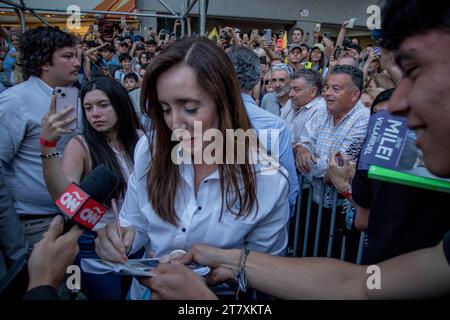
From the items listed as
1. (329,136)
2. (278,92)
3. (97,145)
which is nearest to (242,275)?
(97,145)

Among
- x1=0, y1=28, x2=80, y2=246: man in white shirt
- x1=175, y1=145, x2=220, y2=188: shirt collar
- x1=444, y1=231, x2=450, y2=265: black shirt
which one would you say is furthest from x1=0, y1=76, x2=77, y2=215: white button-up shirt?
x1=444, y1=231, x2=450, y2=265: black shirt

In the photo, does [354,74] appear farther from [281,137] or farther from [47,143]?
[47,143]

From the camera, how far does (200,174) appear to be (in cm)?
164

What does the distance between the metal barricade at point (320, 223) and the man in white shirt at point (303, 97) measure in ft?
3.53

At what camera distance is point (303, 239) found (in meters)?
3.26

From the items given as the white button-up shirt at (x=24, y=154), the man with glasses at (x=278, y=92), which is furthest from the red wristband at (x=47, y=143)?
the man with glasses at (x=278, y=92)

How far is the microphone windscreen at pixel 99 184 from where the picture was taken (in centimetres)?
140

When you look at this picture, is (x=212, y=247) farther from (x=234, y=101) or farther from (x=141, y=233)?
(x=234, y=101)

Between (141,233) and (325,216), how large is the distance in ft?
5.78

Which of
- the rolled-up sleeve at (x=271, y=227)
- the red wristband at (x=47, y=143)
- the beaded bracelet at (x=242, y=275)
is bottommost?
the beaded bracelet at (x=242, y=275)

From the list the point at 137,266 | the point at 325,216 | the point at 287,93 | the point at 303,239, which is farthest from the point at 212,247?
the point at 287,93

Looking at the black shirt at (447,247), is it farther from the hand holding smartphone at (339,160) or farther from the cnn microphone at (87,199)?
the hand holding smartphone at (339,160)

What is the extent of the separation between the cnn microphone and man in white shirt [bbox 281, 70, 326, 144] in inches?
117

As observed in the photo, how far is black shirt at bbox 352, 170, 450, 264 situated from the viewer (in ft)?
3.96
